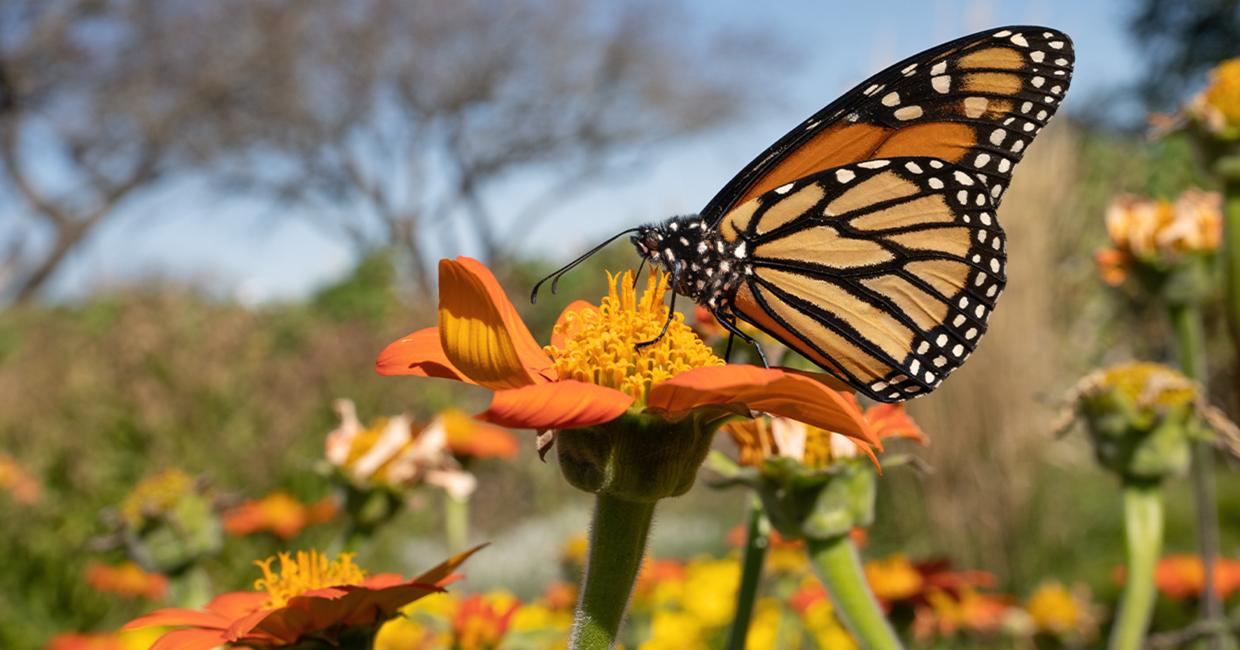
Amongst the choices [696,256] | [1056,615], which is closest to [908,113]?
[696,256]

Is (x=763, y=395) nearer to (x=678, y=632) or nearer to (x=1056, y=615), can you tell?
(x=678, y=632)

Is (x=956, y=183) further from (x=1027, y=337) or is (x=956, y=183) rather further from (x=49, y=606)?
(x=1027, y=337)

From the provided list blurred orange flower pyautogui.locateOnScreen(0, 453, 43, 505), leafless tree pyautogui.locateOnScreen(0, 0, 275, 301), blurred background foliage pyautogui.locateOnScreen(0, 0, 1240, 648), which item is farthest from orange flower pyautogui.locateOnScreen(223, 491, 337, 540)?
leafless tree pyautogui.locateOnScreen(0, 0, 275, 301)

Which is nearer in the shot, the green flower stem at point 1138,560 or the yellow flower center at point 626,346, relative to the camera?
the yellow flower center at point 626,346

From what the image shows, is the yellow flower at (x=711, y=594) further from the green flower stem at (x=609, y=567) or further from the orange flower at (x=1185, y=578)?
the green flower stem at (x=609, y=567)

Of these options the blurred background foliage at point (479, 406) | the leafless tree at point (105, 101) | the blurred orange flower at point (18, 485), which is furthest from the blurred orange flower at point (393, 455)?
the leafless tree at point (105, 101)

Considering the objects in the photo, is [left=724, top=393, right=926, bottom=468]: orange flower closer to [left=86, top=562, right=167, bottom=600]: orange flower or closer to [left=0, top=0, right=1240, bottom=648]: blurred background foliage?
[left=0, top=0, right=1240, bottom=648]: blurred background foliage
